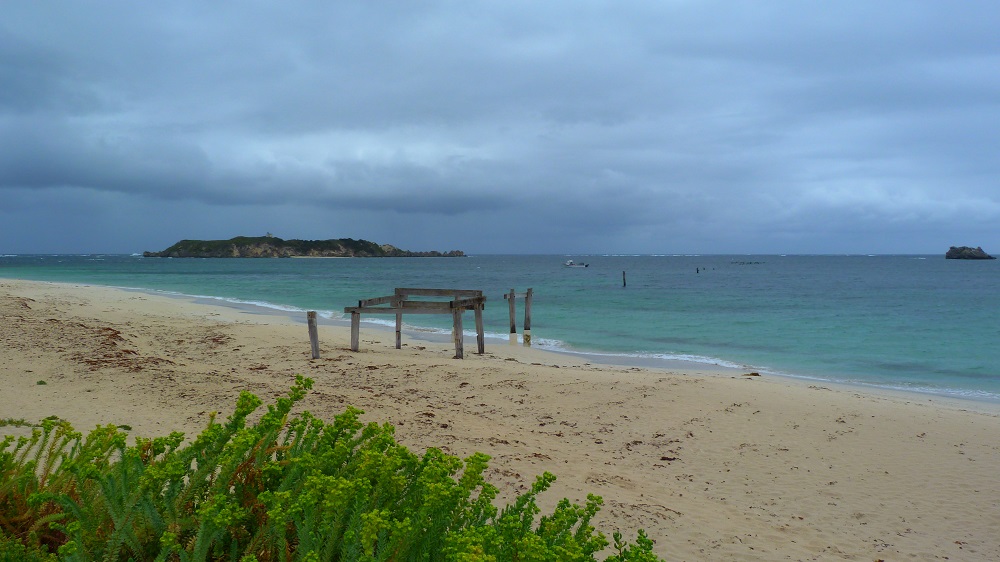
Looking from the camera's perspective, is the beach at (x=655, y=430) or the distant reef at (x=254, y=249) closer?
the beach at (x=655, y=430)

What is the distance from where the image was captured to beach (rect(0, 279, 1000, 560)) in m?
5.67

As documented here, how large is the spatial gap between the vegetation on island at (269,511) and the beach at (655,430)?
10.3ft

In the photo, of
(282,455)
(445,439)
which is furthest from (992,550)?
(282,455)

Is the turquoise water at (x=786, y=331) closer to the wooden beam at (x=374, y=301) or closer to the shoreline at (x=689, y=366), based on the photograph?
the shoreline at (x=689, y=366)

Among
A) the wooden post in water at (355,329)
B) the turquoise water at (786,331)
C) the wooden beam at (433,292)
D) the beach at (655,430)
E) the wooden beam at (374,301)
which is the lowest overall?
the turquoise water at (786,331)

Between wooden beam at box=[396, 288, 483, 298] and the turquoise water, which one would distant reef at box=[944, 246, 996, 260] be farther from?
wooden beam at box=[396, 288, 483, 298]

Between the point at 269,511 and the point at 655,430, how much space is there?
23.1 feet

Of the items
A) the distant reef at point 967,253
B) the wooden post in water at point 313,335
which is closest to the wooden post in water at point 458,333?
the wooden post in water at point 313,335

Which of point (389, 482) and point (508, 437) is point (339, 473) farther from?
point (508, 437)

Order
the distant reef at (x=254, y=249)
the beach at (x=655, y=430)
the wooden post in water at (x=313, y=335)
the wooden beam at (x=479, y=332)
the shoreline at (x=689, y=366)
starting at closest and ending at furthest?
the beach at (x=655, y=430) → the shoreline at (x=689, y=366) → the wooden post in water at (x=313, y=335) → the wooden beam at (x=479, y=332) → the distant reef at (x=254, y=249)

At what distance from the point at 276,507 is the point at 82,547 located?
64 centimetres

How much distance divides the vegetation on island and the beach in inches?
124

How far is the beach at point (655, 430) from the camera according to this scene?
567cm

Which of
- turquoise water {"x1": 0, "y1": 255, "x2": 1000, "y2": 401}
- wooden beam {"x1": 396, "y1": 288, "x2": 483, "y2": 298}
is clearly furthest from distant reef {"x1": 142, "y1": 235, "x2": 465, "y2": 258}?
wooden beam {"x1": 396, "y1": 288, "x2": 483, "y2": 298}
